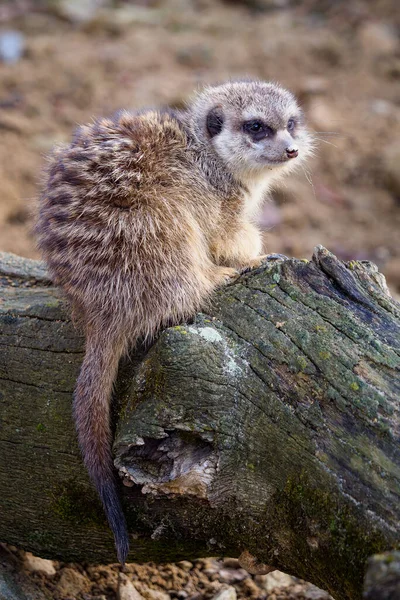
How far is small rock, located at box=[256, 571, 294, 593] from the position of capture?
3.27 meters

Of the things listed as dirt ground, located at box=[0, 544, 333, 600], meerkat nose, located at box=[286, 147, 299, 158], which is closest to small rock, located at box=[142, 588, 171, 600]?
dirt ground, located at box=[0, 544, 333, 600]

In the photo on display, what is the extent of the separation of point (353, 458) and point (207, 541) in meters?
0.67

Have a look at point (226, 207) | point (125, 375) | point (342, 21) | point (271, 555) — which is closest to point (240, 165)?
point (226, 207)

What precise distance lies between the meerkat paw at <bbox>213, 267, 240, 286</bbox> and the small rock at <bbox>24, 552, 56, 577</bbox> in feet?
4.47

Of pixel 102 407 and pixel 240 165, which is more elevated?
pixel 240 165

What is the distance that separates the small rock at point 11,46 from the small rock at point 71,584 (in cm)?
626

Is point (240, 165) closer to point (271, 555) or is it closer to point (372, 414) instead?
point (372, 414)

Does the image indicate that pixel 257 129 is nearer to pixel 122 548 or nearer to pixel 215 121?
pixel 215 121

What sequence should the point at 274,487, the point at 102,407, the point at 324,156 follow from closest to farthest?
1. the point at 274,487
2. the point at 102,407
3. the point at 324,156

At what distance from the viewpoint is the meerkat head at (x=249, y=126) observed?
3562 millimetres

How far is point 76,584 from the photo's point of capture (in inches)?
122

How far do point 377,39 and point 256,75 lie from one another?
5.19ft

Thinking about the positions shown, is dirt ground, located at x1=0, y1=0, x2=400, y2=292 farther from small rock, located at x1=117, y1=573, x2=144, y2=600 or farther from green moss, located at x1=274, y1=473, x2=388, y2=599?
green moss, located at x1=274, y1=473, x2=388, y2=599

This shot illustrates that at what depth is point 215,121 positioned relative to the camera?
12.0ft
